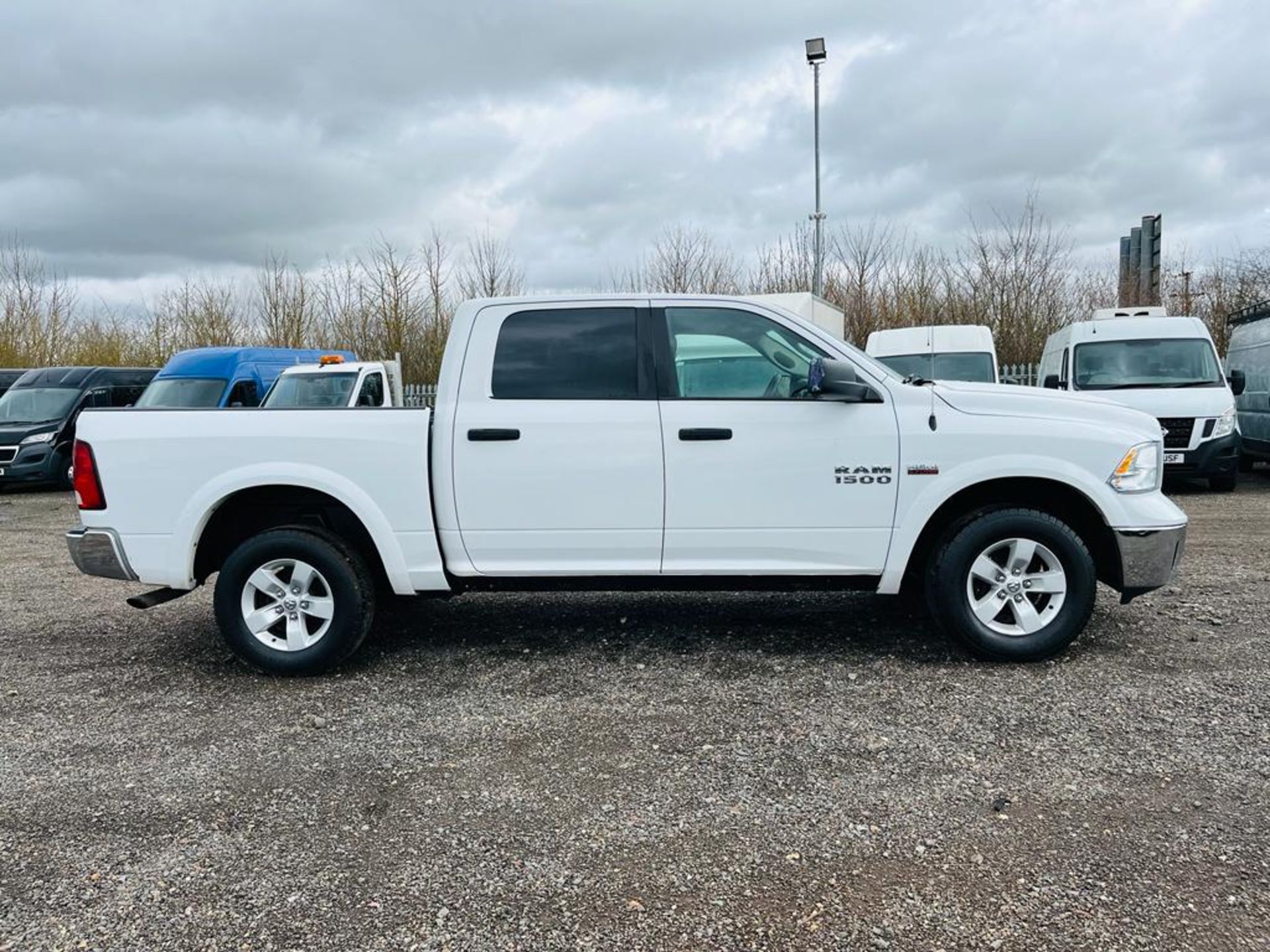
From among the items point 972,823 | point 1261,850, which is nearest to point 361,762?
point 972,823

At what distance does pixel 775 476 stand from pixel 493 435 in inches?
57.6

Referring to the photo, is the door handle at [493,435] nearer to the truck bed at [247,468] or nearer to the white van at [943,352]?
the truck bed at [247,468]

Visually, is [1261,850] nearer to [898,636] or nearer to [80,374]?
[898,636]

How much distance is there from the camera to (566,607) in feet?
20.6

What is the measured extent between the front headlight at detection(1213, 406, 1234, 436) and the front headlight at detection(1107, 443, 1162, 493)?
7953mm

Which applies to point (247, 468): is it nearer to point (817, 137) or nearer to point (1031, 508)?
point (1031, 508)

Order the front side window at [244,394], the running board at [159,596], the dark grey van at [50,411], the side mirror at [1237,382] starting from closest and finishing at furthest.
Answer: the running board at [159,596] < the side mirror at [1237,382] < the front side window at [244,394] < the dark grey van at [50,411]

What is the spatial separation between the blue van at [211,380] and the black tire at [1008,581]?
478 inches

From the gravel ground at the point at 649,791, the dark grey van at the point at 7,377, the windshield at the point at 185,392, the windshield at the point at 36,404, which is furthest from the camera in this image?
the dark grey van at the point at 7,377

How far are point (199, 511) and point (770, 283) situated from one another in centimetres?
2040

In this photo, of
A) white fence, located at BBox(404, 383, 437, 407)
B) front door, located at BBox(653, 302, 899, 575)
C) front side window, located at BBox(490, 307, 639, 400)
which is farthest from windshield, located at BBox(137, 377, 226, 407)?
front door, located at BBox(653, 302, 899, 575)

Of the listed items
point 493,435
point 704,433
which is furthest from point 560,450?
point 704,433

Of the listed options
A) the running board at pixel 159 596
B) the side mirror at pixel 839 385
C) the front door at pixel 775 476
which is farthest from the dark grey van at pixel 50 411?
the side mirror at pixel 839 385

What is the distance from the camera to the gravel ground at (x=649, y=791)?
8.92 ft
